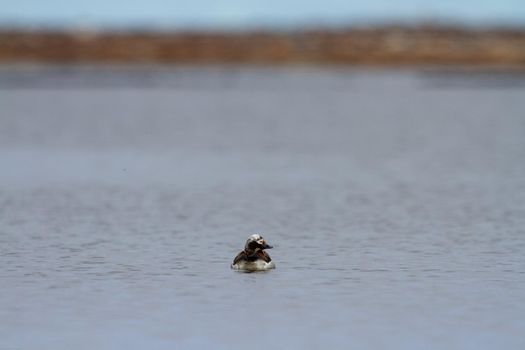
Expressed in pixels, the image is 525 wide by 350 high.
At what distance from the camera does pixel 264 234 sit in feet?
66.5

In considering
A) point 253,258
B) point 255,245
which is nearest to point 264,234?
point 255,245

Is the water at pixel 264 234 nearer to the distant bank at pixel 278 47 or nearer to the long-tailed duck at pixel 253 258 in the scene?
the long-tailed duck at pixel 253 258

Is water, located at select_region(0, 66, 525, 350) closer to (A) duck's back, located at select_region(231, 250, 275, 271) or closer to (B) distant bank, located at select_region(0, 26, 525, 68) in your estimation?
(A) duck's back, located at select_region(231, 250, 275, 271)

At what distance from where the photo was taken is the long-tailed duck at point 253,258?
16.8m

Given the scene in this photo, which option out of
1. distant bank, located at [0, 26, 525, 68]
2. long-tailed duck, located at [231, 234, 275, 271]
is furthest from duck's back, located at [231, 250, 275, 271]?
distant bank, located at [0, 26, 525, 68]

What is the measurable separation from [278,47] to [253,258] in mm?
121757

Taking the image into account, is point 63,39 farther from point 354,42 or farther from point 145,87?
point 145,87

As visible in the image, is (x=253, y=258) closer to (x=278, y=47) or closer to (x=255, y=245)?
(x=255, y=245)

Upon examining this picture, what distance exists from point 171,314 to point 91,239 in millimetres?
5347

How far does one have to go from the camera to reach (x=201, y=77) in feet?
315

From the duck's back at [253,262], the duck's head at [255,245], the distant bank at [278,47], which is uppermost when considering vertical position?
the distant bank at [278,47]

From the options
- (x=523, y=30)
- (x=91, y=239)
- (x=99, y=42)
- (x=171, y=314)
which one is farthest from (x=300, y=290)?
(x=523, y=30)

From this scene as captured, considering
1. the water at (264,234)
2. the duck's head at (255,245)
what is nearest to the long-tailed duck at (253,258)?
the duck's head at (255,245)

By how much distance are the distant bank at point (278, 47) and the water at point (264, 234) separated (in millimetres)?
68617
